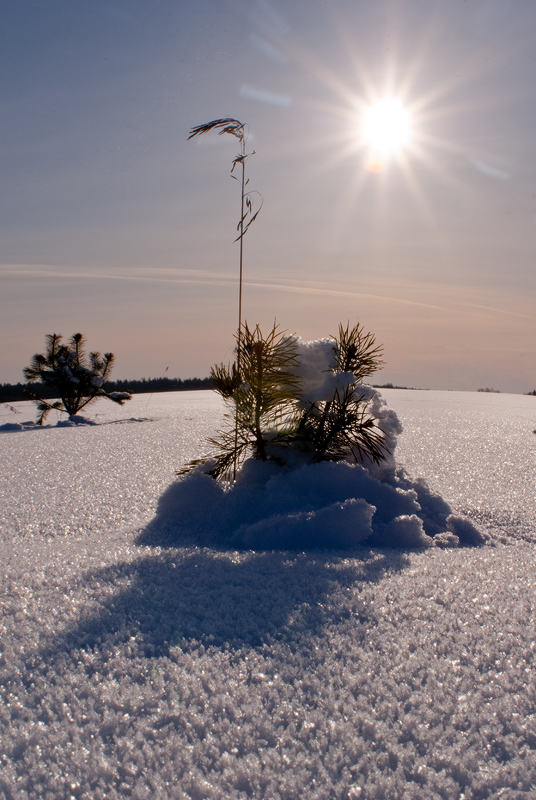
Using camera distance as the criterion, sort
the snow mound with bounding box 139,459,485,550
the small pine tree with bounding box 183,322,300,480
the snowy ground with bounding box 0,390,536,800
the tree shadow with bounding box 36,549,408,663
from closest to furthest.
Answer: the snowy ground with bounding box 0,390,536,800
the tree shadow with bounding box 36,549,408,663
the snow mound with bounding box 139,459,485,550
the small pine tree with bounding box 183,322,300,480

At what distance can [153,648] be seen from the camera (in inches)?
46.4

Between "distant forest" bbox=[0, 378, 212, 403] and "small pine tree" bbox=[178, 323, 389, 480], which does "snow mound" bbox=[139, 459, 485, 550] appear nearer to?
"small pine tree" bbox=[178, 323, 389, 480]

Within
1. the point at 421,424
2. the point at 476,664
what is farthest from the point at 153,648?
the point at 421,424

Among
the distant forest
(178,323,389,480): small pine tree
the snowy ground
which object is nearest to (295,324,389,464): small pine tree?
(178,323,389,480): small pine tree

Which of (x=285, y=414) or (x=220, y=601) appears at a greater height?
(x=285, y=414)

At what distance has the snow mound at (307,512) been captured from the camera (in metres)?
1.94

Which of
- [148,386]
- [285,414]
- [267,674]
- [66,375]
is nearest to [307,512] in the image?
[285,414]

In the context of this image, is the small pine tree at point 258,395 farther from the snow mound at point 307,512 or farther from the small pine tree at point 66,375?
the small pine tree at point 66,375

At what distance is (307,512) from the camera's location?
2023mm

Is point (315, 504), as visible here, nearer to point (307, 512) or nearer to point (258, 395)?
point (307, 512)

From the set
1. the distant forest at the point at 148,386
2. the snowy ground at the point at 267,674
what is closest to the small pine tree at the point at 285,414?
the snowy ground at the point at 267,674

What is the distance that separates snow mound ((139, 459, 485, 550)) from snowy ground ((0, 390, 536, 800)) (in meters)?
0.12

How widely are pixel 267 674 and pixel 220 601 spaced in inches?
12.9

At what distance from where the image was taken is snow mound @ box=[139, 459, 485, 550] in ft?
6.38
